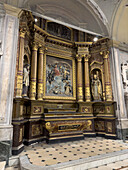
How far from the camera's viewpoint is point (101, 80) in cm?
752

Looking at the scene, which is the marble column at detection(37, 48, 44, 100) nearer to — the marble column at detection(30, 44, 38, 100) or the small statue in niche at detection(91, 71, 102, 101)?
the marble column at detection(30, 44, 38, 100)

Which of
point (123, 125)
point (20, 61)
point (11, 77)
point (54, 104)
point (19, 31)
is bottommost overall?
point (123, 125)

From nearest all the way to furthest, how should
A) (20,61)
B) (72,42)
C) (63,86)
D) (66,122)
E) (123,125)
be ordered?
(20,61), (66,122), (123,125), (63,86), (72,42)

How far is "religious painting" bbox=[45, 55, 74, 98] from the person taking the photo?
6.97 meters

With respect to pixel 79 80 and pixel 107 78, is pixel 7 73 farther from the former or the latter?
pixel 107 78

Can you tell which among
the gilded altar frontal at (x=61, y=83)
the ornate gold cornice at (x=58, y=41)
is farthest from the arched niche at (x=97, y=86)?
the ornate gold cornice at (x=58, y=41)

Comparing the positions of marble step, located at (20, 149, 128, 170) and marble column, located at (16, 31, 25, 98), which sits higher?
marble column, located at (16, 31, 25, 98)

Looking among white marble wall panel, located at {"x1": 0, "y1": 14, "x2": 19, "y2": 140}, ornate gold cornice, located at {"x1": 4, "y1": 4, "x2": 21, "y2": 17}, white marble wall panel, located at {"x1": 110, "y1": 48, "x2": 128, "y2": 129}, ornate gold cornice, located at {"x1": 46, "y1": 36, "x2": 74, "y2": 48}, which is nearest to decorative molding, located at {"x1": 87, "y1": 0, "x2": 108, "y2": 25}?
white marble wall panel, located at {"x1": 0, "y1": 14, "x2": 19, "y2": 140}

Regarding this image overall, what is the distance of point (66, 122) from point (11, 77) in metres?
2.94

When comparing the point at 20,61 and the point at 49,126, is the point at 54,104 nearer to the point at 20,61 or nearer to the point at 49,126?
the point at 49,126

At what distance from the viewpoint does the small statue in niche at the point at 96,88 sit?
24.0 ft

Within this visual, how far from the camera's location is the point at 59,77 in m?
7.38

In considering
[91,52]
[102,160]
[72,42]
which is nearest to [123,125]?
[102,160]

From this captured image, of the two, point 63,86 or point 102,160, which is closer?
point 102,160
